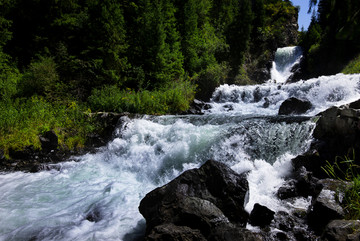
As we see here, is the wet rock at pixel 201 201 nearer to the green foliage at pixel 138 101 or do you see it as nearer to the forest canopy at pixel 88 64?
the forest canopy at pixel 88 64

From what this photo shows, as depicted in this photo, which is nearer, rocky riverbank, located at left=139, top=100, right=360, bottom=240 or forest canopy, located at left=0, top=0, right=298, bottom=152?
rocky riverbank, located at left=139, top=100, right=360, bottom=240

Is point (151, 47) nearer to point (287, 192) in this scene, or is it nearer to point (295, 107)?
point (295, 107)

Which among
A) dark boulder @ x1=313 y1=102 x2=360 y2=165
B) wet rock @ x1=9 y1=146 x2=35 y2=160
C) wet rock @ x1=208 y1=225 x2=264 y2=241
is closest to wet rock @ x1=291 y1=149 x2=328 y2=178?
dark boulder @ x1=313 y1=102 x2=360 y2=165

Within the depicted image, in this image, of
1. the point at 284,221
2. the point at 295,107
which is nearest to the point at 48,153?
the point at 284,221

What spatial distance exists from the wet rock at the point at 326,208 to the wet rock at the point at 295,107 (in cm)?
610

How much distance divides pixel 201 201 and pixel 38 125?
6.86 meters

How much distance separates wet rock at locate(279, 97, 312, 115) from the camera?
8.84 m

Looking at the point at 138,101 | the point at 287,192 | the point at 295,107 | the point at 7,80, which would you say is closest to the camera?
the point at 287,192

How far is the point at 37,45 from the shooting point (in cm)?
1359

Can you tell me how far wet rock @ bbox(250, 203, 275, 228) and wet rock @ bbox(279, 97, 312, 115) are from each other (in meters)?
6.79

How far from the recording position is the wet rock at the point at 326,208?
9.53 ft

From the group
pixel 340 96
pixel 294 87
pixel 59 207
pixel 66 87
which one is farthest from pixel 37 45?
pixel 340 96

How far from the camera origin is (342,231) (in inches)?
94.4

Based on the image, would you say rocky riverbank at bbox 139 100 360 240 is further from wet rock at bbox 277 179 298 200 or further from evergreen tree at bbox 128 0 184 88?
evergreen tree at bbox 128 0 184 88
